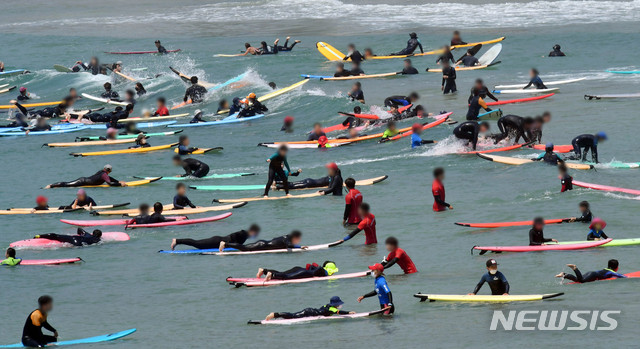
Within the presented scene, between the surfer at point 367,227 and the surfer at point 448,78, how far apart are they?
21.6 meters

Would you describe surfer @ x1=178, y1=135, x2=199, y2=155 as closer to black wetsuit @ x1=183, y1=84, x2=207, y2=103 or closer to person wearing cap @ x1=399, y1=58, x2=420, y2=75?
black wetsuit @ x1=183, y1=84, x2=207, y2=103

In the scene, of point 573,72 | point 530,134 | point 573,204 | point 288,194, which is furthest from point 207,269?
point 573,72

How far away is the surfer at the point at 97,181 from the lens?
1298 inches

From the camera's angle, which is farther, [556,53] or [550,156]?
[556,53]

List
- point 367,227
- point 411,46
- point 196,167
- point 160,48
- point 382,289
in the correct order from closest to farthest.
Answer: point 382,289
point 367,227
point 196,167
point 411,46
point 160,48

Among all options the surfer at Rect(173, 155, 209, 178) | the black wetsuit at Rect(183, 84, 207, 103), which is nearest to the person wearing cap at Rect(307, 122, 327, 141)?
the surfer at Rect(173, 155, 209, 178)

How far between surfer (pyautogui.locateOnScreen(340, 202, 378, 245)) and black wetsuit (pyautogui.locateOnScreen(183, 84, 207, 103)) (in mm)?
27659

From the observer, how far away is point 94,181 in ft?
109

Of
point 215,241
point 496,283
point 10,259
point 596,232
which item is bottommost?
point 10,259

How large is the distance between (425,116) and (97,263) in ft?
61.4

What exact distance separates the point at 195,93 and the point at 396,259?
31176 millimetres

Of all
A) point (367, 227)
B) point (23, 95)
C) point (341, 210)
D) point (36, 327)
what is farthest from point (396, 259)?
point (23, 95)

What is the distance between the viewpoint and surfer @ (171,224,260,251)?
964 inches

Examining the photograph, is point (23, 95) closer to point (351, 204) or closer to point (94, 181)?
point (94, 181)
